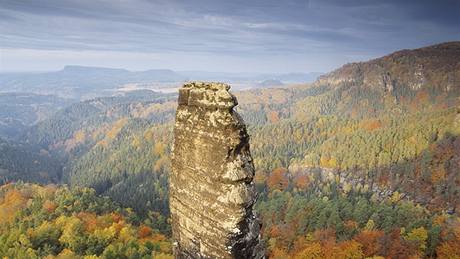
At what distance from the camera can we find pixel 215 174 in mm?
18219

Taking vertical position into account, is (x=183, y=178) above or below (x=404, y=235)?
above

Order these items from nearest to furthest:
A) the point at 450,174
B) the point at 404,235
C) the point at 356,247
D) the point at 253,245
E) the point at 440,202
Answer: the point at 253,245 → the point at 356,247 → the point at 404,235 → the point at 440,202 → the point at 450,174

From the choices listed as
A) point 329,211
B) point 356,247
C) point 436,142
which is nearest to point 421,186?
point 436,142

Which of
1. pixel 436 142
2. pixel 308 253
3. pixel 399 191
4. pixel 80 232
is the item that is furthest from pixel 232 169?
pixel 436 142

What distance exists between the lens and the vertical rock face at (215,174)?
17922mm

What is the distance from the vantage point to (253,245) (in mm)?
19312

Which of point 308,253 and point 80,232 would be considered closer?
point 308,253

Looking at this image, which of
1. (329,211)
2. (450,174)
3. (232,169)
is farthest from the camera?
(450,174)

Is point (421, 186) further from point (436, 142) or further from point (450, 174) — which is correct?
point (436, 142)

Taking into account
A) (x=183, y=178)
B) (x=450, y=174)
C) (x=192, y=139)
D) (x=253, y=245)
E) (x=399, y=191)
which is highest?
(x=192, y=139)

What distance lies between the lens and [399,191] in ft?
607

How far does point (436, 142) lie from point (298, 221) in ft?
399

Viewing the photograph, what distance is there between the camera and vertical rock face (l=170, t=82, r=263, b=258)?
706 inches

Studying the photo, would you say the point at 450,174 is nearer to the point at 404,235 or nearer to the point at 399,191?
the point at 399,191
